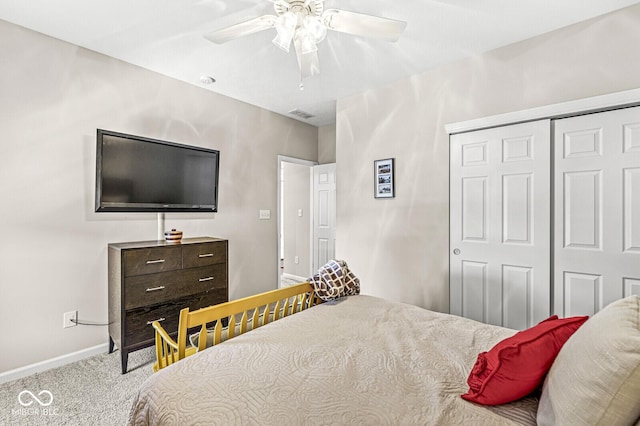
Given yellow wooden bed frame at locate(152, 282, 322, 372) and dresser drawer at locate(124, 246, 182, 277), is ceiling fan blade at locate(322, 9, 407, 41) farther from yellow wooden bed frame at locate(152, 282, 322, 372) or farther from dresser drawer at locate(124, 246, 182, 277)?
dresser drawer at locate(124, 246, 182, 277)

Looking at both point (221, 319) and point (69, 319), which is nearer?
point (221, 319)

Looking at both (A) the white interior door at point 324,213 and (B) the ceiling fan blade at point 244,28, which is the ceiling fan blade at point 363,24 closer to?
(B) the ceiling fan blade at point 244,28

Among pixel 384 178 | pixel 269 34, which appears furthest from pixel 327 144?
pixel 269 34

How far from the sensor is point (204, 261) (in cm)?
287

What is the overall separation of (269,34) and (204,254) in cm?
197

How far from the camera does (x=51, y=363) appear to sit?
240cm

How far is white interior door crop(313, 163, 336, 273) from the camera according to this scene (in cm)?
473

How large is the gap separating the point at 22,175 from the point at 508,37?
3.89m

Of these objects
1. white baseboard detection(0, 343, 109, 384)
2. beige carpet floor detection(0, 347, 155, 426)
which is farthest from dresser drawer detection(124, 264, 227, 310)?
white baseboard detection(0, 343, 109, 384)

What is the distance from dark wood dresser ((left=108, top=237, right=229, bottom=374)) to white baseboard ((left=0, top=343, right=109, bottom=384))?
4.2 inches

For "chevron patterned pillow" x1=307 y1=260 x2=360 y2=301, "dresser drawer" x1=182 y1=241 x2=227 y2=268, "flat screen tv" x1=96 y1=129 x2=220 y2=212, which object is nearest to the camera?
"chevron patterned pillow" x1=307 y1=260 x2=360 y2=301

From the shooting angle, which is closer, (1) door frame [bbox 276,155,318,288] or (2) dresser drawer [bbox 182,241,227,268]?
(2) dresser drawer [bbox 182,241,227,268]

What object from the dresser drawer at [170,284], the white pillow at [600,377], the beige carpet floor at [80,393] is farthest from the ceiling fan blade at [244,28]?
the beige carpet floor at [80,393]

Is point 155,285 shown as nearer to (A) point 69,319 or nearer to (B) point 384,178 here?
(A) point 69,319
